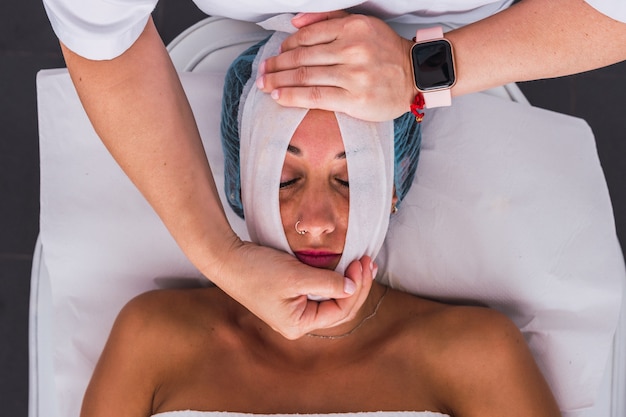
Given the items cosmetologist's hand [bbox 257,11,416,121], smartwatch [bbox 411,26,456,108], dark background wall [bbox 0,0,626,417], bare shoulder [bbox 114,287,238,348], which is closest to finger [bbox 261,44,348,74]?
cosmetologist's hand [bbox 257,11,416,121]

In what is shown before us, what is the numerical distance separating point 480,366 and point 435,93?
0.60 meters

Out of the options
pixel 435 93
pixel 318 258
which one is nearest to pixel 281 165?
pixel 318 258

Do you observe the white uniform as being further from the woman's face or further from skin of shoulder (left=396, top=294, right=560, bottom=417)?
skin of shoulder (left=396, top=294, right=560, bottom=417)

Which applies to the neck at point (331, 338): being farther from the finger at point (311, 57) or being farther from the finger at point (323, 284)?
the finger at point (311, 57)

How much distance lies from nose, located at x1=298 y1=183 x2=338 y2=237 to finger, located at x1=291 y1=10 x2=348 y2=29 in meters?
0.31

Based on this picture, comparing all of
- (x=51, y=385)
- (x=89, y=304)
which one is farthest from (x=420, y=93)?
(x=51, y=385)

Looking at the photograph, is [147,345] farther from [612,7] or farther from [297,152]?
[612,7]

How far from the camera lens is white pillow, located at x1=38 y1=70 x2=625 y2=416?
1690 millimetres

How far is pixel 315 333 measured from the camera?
1.61 meters

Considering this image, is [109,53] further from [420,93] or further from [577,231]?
[577,231]

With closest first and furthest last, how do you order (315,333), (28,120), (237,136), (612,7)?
1. (612,7)
2. (237,136)
3. (315,333)
4. (28,120)

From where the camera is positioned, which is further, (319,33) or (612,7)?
(319,33)

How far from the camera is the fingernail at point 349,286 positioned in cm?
134

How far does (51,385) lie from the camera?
5.70 ft
